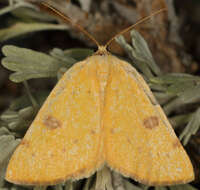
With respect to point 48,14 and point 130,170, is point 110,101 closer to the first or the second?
point 130,170

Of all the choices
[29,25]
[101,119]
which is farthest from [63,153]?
[29,25]

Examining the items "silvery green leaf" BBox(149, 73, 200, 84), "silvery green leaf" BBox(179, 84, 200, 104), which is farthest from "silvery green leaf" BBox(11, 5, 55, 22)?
"silvery green leaf" BBox(179, 84, 200, 104)

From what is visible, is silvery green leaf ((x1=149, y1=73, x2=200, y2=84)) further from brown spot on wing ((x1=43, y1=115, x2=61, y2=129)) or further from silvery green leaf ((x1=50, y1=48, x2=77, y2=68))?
brown spot on wing ((x1=43, y1=115, x2=61, y2=129))

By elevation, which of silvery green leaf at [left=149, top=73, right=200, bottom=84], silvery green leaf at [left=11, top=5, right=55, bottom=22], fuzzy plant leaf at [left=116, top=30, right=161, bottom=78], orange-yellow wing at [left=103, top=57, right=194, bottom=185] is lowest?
orange-yellow wing at [left=103, top=57, right=194, bottom=185]

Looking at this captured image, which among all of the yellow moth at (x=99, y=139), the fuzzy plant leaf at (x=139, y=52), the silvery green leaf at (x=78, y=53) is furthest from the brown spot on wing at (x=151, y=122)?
the silvery green leaf at (x=78, y=53)

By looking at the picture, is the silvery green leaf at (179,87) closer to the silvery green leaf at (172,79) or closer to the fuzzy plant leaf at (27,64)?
the silvery green leaf at (172,79)

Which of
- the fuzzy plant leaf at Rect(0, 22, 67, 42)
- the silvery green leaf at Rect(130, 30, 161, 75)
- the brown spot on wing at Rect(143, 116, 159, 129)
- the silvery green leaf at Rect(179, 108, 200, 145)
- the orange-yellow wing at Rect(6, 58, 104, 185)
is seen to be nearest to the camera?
the orange-yellow wing at Rect(6, 58, 104, 185)
